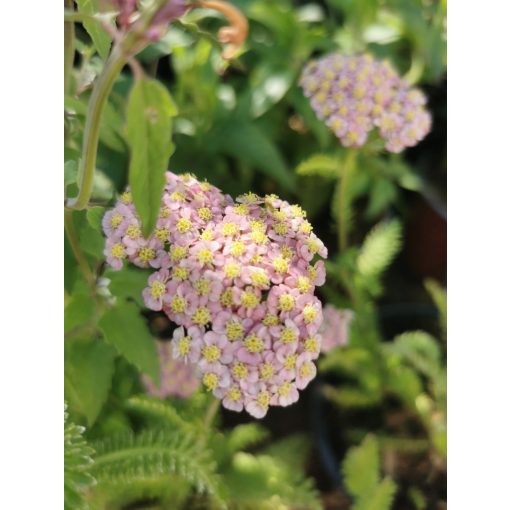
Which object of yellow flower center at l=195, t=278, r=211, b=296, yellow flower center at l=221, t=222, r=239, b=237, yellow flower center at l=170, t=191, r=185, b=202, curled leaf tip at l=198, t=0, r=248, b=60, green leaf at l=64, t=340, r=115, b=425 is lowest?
green leaf at l=64, t=340, r=115, b=425

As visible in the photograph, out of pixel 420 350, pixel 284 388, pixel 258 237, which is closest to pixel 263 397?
pixel 284 388

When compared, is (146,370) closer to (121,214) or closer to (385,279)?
(121,214)

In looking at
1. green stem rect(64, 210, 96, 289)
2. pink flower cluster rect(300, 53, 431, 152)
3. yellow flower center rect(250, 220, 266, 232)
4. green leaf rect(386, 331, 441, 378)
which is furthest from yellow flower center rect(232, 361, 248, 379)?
green leaf rect(386, 331, 441, 378)

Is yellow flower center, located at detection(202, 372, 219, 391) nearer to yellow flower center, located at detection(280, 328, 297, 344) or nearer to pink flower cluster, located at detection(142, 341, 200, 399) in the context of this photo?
yellow flower center, located at detection(280, 328, 297, 344)

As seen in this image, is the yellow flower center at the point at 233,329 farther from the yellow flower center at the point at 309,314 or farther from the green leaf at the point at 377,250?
the green leaf at the point at 377,250

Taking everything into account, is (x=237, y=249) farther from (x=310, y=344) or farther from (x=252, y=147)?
(x=252, y=147)

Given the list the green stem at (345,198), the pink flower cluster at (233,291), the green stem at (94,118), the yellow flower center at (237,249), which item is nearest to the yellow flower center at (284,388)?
the pink flower cluster at (233,291)
